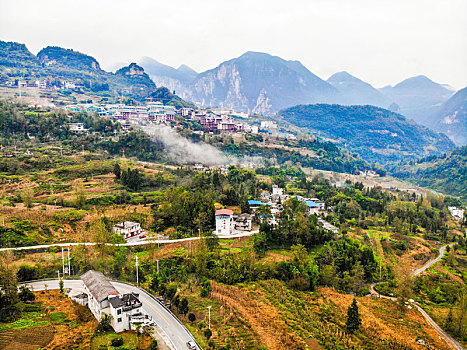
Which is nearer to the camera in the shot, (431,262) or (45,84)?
(431,262)

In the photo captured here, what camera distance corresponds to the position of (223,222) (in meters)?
31.8

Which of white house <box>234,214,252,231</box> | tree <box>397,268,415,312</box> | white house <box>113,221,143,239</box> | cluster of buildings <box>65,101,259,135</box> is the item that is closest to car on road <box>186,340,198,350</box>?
white house <box>113,221,143,239</box>

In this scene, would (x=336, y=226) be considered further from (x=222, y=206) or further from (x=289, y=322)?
(x=289, y=322)

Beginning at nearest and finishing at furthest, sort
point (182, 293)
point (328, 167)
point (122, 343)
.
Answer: point (122, 343), point (182, 293), point (328, 167)

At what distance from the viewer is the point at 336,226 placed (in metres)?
37.7

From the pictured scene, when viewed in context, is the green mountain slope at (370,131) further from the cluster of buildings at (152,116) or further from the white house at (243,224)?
the white house at (243,224)

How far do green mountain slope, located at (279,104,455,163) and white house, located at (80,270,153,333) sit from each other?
128678mm

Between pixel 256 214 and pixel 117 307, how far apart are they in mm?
20377

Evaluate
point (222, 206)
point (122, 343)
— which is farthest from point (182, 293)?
point (222, 206)

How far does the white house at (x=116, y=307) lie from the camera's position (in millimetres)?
17016

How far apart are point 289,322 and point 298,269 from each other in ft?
21.8

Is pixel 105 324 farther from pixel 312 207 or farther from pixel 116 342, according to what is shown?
pixel 312 207

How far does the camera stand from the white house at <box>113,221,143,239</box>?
28500 millimetres

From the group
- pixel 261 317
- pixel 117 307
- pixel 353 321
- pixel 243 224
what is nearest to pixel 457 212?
pixel 243 224
